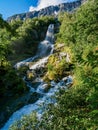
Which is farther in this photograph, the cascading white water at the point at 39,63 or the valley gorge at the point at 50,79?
the cascading white water at the point at 39,63

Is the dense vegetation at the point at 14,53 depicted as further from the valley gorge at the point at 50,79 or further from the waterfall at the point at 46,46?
the waterfall at the point at 46,46

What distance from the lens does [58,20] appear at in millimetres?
104062

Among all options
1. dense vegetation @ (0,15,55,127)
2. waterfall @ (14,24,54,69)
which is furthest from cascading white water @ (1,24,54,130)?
dense vegetation @ (0,15,55,127)

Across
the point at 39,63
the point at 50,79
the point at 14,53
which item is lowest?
the point at 50,79

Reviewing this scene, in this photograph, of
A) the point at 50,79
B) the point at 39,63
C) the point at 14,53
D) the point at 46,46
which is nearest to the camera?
the point at 50,79

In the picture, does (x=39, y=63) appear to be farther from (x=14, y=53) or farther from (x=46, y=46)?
(x=46, y=46)

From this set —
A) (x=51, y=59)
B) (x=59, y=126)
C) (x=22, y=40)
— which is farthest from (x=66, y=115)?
(x=22, y=40)

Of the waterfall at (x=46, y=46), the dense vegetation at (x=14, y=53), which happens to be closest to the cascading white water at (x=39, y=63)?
the waterfall at (x=46, y=46)

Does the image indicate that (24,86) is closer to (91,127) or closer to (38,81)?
(38,81)

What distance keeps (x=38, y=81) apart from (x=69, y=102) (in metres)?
28.1

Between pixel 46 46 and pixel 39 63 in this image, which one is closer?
pixel 39 63

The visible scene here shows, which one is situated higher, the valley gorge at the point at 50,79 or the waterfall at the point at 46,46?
the waterfall at the point at 46,46

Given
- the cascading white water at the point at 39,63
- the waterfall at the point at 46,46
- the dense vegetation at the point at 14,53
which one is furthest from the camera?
the waterfall at the point at 46,46

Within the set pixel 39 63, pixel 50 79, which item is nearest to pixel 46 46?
pixel 39 63
